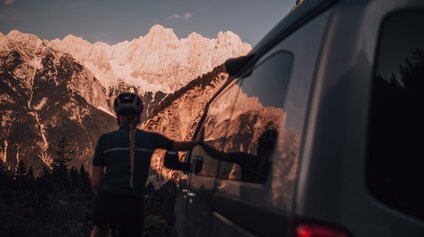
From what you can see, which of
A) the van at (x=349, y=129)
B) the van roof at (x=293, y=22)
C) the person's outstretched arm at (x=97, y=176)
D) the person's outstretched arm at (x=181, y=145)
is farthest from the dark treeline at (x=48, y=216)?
the van at (x=349, y=129)

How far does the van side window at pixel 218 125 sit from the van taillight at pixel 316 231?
1.67 metres

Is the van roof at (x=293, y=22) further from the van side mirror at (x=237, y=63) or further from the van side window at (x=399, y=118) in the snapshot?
the van side window at (x=399, y=118)

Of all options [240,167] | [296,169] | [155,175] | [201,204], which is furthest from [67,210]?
[155,175]

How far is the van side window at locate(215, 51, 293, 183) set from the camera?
8.30 ft

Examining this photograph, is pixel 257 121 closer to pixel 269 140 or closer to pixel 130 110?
pixel 269 140

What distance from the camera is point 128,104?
14.4 ft

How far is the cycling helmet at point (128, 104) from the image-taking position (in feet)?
14.3

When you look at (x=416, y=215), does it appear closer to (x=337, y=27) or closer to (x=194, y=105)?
(x=337, y=27)

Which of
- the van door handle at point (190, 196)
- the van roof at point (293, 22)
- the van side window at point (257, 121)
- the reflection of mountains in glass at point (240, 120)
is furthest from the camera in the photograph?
the van door handle at point (190, 196)

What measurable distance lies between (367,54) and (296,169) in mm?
504

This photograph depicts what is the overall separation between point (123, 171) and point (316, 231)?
252cm

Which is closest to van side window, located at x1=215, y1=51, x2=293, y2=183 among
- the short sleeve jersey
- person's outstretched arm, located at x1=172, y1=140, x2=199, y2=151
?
the short sleeve jersey

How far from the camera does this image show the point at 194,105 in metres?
66.6

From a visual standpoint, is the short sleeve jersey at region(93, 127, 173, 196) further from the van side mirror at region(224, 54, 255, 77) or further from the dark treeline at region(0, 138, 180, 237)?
the dark treeline at region(0, 138, 180, 237)
